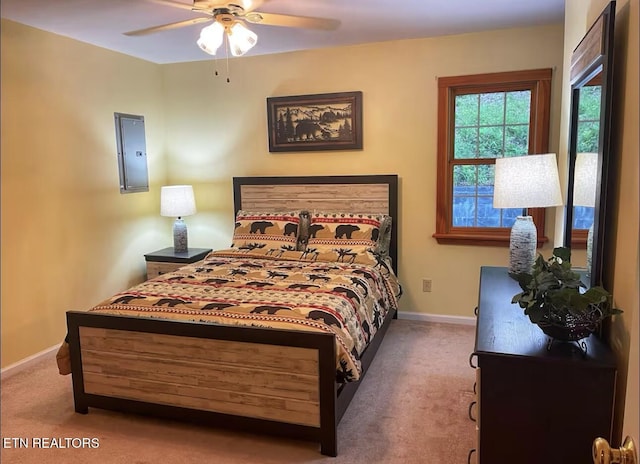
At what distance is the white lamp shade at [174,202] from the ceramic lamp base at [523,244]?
2.87 meters

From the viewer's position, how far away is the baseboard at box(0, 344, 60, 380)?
323cm

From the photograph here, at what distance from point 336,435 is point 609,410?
124 centimetres

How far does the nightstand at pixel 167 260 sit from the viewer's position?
4250 millimetres

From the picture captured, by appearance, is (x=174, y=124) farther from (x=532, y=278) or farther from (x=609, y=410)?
(x=609, y=410)

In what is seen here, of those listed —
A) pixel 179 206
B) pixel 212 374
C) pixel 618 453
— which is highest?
pixel 179 206

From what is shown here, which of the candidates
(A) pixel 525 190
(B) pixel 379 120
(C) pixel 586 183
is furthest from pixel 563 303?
(B) pixel 379 120

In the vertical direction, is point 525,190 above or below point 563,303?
above

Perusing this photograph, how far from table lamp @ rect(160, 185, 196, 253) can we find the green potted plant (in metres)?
3.34

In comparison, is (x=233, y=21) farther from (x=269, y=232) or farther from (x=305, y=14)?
(x=269, y=232)

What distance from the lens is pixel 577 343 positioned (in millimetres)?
1619

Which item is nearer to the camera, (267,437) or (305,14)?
(267,437)

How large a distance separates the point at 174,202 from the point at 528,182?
3.02 m

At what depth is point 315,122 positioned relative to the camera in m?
4.27

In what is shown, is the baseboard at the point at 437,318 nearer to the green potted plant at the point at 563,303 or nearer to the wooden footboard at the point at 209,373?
the wooden footboard at the point at 209,373
